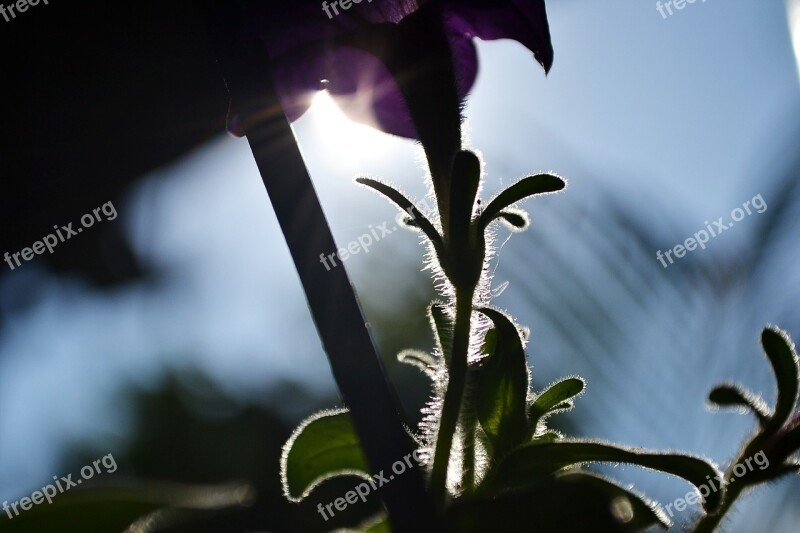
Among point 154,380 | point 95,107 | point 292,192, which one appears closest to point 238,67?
point 292,192

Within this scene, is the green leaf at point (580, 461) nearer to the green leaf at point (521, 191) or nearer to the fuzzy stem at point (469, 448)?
the fuzzy stem at point (469, 448)

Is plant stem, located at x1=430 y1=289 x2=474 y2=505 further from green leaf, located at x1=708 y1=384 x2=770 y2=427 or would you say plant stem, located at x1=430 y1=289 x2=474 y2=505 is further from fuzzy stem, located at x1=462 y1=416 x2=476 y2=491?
green leaf, located at x1=708 y1=384 x2=770 y2=427

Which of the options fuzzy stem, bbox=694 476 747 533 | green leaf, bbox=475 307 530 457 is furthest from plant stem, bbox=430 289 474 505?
Result: fuzzy stem, bbox=694 476 747 533

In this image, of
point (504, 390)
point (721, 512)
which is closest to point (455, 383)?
point (504, 390)

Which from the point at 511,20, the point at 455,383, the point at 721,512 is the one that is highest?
the point at 511,20

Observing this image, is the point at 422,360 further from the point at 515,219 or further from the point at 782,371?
Result: the point at 782,371
